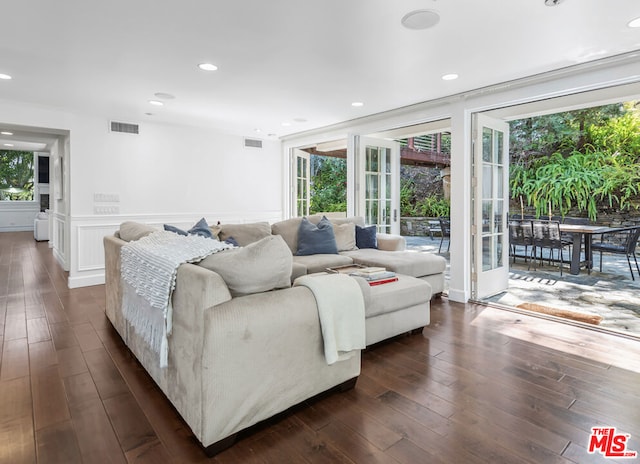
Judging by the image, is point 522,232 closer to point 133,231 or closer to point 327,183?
point 133,231

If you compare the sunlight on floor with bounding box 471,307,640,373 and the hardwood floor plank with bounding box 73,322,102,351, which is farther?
the hardwood floor plank with bounding box 73,322,102,351

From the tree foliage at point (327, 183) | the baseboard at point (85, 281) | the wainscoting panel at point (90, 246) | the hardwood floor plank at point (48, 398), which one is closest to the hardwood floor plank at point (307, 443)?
the hardwood floor plank at point (48, 398)

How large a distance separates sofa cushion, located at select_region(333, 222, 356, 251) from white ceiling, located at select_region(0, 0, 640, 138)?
1568mm

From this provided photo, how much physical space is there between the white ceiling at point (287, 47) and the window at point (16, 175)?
10385mm

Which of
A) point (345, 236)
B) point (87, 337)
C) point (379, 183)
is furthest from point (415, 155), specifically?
point (87, 337)

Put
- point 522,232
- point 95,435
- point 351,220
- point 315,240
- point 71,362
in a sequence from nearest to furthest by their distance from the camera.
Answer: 1. point 95,435
2. point 71,362
3. point 315,240
4. point 351,220
5. point 522,232

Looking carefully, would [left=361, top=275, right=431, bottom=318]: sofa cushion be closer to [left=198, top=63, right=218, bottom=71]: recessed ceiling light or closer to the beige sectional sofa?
the beige sectional sofa

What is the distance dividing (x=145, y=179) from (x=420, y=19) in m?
4.55

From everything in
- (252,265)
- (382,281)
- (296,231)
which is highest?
(296,231)

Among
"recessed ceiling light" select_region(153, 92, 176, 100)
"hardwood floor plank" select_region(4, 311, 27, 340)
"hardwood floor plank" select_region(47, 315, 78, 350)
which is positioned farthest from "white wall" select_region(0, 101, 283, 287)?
"hardwood floor plank" select_region(47, 315, 78, 350)

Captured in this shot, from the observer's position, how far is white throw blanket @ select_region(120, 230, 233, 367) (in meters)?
1.86

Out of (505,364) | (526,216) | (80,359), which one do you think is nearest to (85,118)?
(80,359)

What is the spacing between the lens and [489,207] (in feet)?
14.4

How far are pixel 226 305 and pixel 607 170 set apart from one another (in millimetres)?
8993
